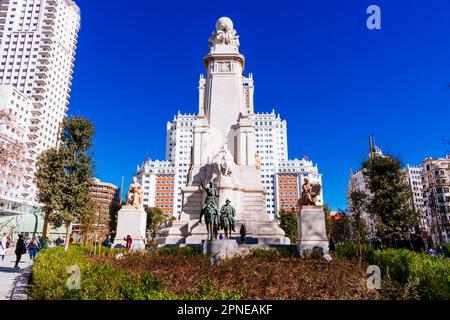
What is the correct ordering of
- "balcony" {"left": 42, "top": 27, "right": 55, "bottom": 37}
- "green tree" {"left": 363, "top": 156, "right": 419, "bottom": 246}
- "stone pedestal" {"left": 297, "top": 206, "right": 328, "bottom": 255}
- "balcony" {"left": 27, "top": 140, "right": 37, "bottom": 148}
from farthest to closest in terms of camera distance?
"balcony" {"left": 42, "top": 27, "right": 55, "bottom": 37}
"balcony" {"left": 27, "top": 140, "right": 37, "bottom": 148}
"green tree" {"left": 363, "top": 156, "right": 419, "bottom": 246}
"stone pedestal" {"left": 297, "top": 206, "right": 328, "bottom": 255}

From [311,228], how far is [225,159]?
916 cm

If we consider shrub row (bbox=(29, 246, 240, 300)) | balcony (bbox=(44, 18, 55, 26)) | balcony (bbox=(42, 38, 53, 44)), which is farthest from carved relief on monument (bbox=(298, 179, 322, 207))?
balcony (bbox=(44, 18, 55, 26))

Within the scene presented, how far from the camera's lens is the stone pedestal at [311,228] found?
19.2 m

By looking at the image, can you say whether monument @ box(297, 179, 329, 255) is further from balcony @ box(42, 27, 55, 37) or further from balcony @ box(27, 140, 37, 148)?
balcony @ box(42, 27, 55, 37)

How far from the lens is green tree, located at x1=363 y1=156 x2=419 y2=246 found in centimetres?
3106

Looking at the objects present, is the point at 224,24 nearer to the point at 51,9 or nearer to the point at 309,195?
the point at 309,195

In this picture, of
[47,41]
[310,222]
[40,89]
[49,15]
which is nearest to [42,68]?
[40,89]

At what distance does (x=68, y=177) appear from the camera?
23.3 meters

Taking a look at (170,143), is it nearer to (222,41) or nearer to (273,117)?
(273,117)

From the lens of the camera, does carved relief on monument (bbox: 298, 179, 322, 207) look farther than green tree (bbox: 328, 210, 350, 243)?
No

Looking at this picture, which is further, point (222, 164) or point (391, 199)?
point (391, 199)
